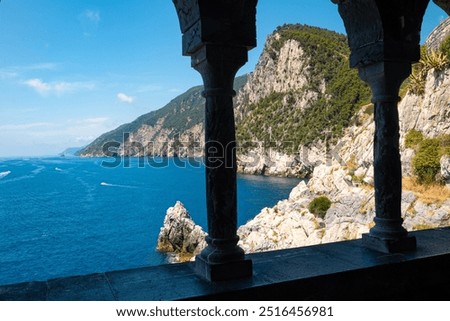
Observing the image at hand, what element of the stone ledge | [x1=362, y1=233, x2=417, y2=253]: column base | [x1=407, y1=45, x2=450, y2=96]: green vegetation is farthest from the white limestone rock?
the stone ledge

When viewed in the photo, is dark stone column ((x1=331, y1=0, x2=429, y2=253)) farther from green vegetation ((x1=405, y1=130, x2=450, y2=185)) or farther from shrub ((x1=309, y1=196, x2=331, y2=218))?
shrub ((x1=309, y1=196, x2=331, y2=218))

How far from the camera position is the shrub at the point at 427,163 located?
882 inches

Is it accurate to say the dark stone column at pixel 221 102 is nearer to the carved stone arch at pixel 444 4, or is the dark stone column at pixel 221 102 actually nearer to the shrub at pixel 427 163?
the carved stone arch at pixel 444 4

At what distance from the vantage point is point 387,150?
4.69m

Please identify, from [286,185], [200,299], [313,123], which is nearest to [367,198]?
[200,299]

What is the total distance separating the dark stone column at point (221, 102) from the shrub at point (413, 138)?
25.3 metres

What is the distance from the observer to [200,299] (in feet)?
10.3

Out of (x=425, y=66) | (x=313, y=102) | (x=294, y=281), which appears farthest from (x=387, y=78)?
(x=313, y=102)

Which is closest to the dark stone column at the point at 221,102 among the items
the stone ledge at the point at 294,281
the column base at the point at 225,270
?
the column base at the point at 225,270

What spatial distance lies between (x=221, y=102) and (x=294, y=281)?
1.82m

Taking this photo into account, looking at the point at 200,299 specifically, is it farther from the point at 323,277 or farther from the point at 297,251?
the point at 297,251

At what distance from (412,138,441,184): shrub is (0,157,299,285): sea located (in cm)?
2274

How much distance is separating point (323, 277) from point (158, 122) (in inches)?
7496

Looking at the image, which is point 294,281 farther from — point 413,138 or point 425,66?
point 425,66
